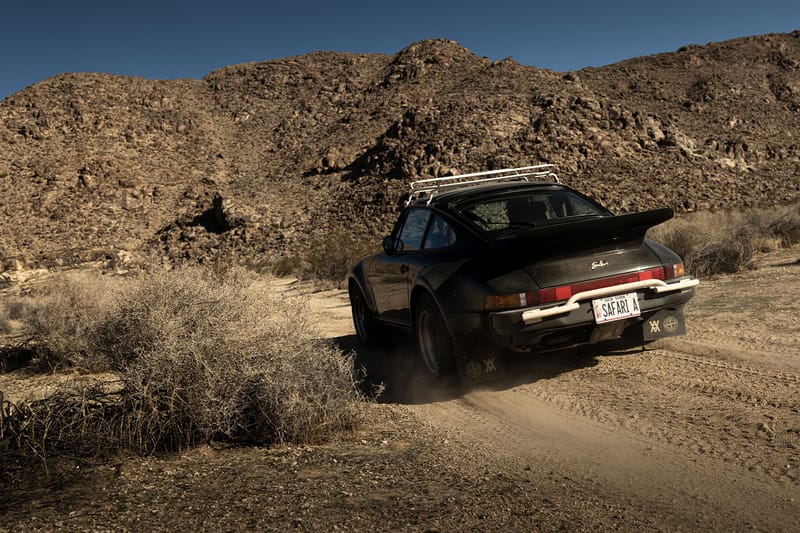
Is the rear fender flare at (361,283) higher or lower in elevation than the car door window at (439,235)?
lower

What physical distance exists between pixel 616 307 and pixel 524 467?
6.22 ft

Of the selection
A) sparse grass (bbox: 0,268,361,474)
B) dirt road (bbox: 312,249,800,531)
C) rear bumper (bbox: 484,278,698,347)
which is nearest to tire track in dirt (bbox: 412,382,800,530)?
dirt road (bbox: 312,249,800,531)

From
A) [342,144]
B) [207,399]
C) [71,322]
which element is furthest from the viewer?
[342,144]

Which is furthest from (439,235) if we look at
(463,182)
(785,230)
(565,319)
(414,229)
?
(785,230)

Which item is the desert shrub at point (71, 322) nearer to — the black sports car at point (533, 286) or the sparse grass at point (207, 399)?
the sparse grass at point (207, 399)

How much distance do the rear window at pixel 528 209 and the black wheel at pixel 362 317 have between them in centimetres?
222

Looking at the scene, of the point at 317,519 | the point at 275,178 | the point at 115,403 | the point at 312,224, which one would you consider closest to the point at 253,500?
the point at 317,519

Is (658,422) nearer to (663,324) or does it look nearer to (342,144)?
(663,324)

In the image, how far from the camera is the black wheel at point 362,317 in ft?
26.6

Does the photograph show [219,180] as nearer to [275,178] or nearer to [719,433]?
[275,178]

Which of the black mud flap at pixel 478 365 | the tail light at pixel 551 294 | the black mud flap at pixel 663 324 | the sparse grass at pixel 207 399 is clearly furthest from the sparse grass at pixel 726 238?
the sparse grass at pixel 207 399

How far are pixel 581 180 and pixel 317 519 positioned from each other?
29705 millimetres

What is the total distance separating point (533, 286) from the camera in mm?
5176

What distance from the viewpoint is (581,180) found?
3123 centimetres
